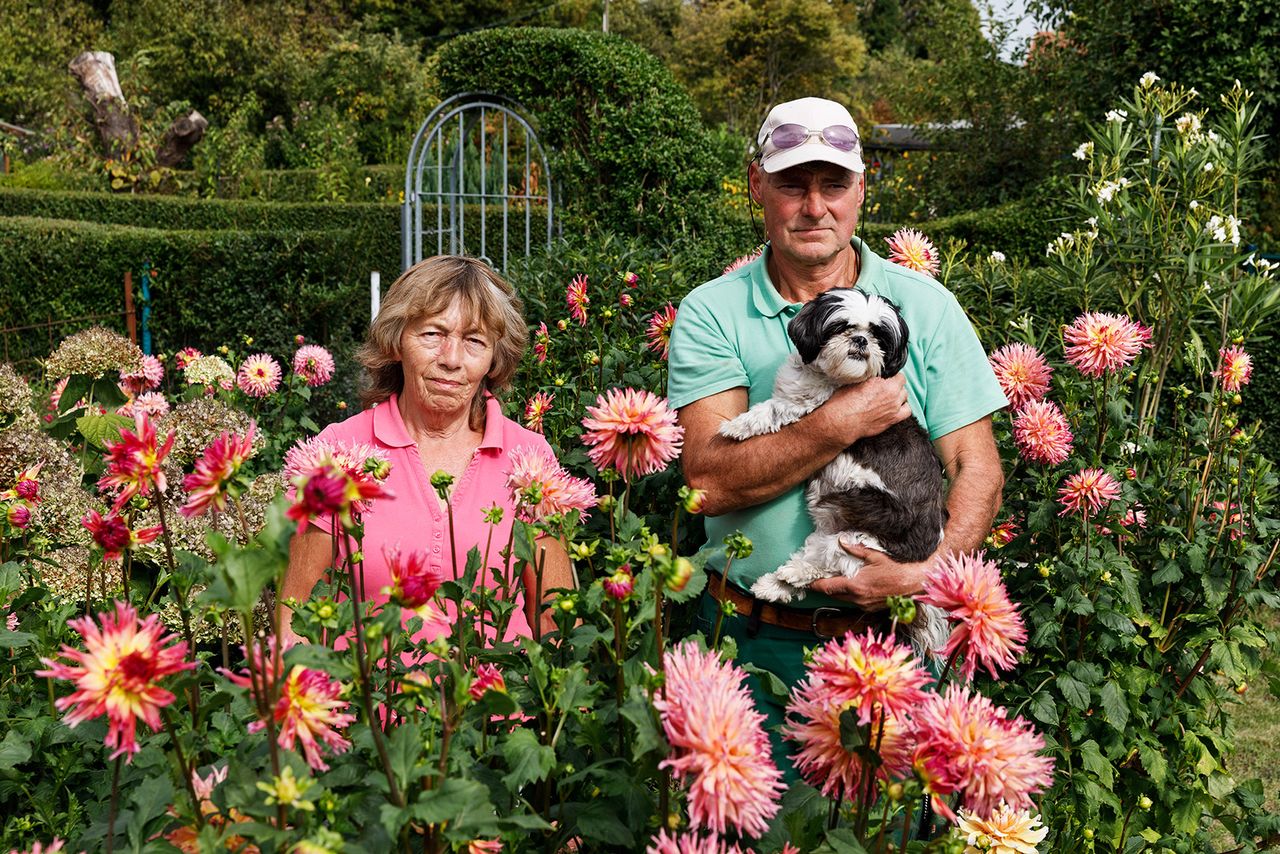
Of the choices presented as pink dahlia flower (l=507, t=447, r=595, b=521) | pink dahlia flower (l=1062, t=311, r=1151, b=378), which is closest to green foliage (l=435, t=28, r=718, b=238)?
pink dahlia flower (l=1062, t=311, r=1151, b=378)

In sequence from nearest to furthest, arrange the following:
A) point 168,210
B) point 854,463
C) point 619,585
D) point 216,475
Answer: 1. point 216,475
2. point 619,585
3. point 854,463
4. point 168,210

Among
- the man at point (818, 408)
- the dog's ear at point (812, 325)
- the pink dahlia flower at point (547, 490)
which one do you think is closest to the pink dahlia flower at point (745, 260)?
the man at point (818, 408)

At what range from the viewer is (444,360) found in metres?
2.46

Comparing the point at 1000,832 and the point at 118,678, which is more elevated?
the point at 118,678

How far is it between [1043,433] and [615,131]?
544 cm

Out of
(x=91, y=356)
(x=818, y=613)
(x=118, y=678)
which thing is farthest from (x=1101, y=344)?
(x=91, y=356)

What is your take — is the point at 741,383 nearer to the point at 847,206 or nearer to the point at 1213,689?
the point at 847,206

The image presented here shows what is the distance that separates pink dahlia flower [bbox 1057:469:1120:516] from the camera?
261cm

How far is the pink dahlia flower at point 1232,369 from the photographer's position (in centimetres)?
295

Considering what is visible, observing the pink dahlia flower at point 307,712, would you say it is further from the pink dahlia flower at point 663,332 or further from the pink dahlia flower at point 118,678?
the pink dahlia flower at point 663,332

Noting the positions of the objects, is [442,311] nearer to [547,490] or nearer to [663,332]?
[663,332]

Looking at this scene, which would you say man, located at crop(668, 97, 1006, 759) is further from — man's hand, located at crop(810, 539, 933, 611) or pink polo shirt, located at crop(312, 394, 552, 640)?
pink polo shirt, located at crop(312, 394, 552, 640)

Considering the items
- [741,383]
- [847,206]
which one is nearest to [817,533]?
[741,383]

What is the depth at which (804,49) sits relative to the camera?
31375 mm
